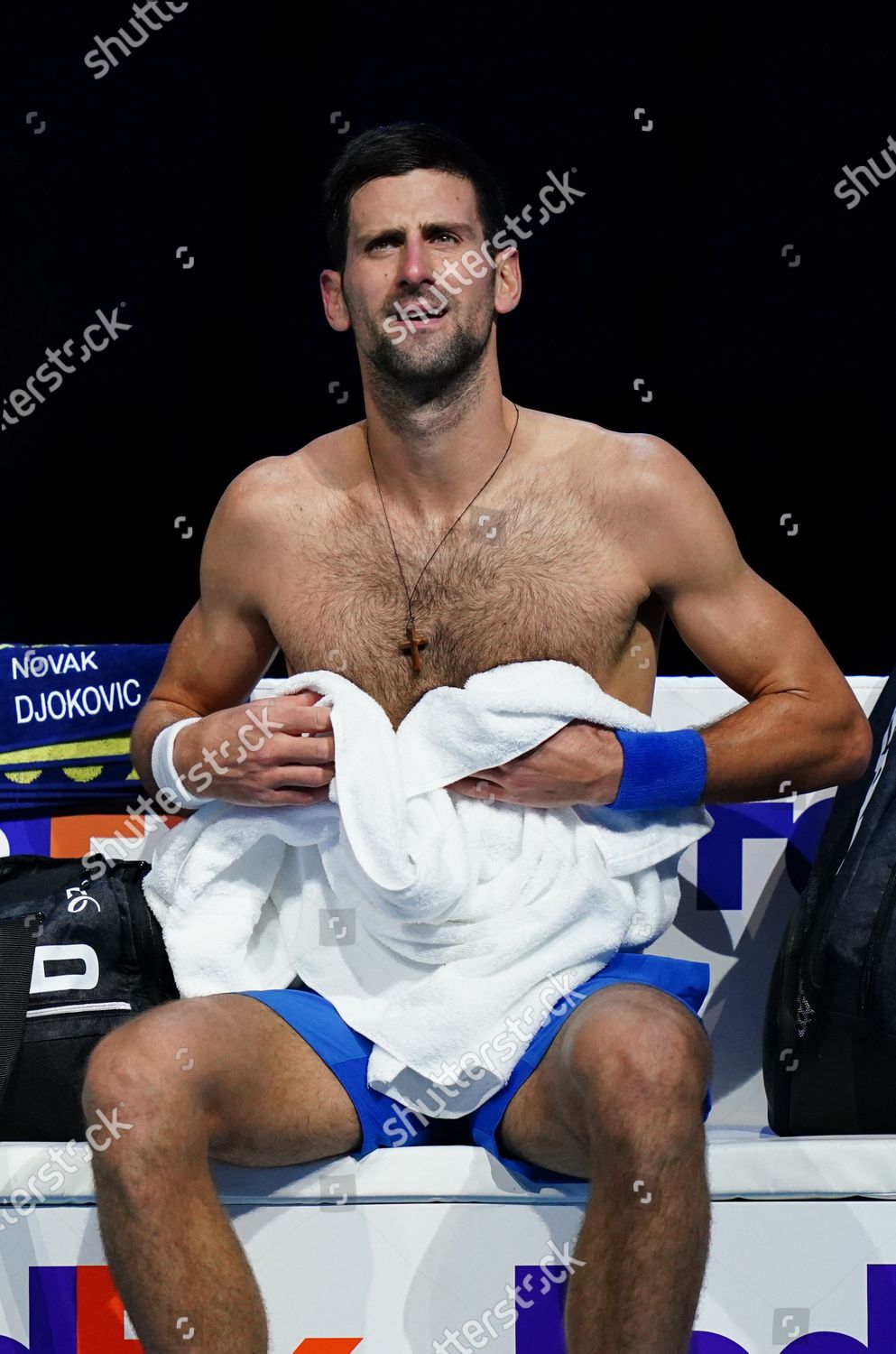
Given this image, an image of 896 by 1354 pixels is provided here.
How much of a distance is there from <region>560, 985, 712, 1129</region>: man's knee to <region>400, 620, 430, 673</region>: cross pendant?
428 mm

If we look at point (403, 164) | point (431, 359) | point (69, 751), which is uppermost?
point (403, 164)

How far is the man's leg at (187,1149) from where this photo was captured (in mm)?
1181

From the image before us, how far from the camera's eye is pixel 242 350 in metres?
2.57

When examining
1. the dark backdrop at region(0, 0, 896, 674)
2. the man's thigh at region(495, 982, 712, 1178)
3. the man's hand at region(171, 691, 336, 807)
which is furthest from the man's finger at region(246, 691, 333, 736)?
the dark backdrop at region(0, 0, 896, 674)

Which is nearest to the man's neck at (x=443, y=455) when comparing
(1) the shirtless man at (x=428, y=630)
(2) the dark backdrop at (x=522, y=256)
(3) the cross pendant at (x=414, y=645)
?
(1) the shirtless man at (x=428, y=630)

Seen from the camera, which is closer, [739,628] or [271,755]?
[271,755]

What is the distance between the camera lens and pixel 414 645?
1572mm

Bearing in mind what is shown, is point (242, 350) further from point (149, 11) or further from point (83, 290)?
point (149, 11)

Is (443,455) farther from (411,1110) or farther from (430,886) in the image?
Result: (411,1110)

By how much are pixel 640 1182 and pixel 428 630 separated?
2.06ft

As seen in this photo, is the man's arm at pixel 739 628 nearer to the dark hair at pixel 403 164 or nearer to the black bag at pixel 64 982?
the dark hair at pixel 403 164

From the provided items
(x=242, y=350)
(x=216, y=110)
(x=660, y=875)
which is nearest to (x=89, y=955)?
(x=660, y=875)

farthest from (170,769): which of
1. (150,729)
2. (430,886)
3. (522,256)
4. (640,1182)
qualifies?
(522,256)

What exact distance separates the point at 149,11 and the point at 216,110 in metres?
0.18
